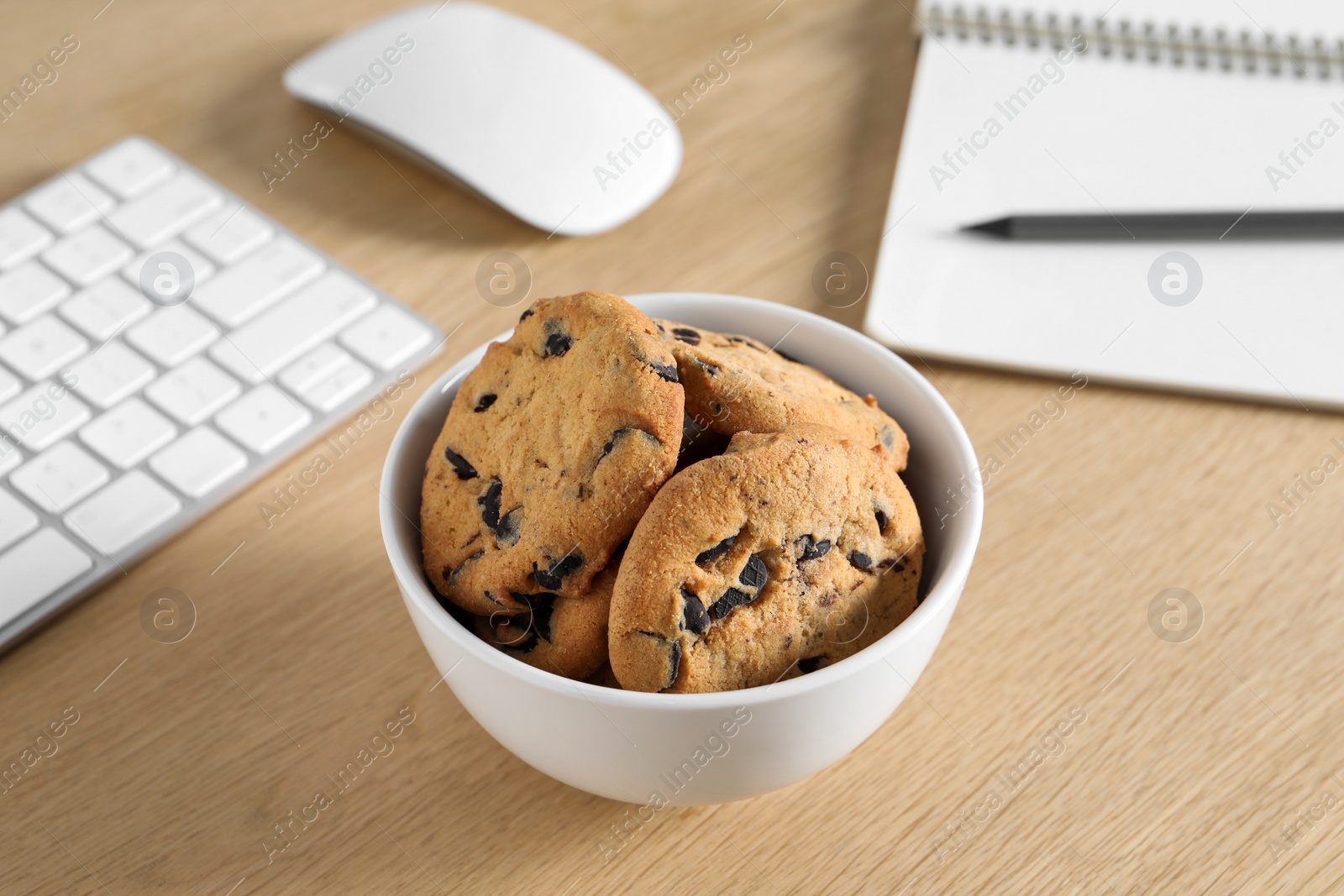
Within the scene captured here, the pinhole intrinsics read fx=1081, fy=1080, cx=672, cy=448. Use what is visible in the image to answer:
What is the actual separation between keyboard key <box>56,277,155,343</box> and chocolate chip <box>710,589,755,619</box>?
0.59 meters

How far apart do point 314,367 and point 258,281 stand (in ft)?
0.37

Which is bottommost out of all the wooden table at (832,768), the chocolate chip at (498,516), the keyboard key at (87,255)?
the wooden table at (832,768)

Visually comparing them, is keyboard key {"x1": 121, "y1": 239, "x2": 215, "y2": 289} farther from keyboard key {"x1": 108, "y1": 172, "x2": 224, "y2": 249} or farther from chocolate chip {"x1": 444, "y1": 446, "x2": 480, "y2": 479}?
chocolate chip {"x1": 444, "y1": 446, "x2": 480, "y2": 479}

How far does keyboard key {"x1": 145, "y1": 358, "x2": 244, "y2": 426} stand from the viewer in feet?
2.64

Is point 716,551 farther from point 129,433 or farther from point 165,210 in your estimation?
point 165,210

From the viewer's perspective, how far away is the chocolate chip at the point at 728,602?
511 millimetres

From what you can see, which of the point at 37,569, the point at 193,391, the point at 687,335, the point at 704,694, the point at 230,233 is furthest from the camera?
the point at 230,233

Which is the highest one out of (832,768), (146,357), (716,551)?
(716,551)

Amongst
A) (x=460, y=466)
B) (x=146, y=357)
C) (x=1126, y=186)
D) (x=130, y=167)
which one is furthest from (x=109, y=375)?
(x=1126, y=186)

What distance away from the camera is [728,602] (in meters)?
0.51

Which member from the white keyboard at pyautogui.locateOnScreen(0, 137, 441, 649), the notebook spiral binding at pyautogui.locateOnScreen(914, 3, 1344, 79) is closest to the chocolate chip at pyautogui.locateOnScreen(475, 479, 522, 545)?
the white keyboard at pyautogui.locateOnScreen(0, 137, 441, 649)

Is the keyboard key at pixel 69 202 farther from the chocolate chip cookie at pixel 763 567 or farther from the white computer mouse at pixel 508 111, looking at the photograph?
the chocolate chip cookie at pixel 763 567

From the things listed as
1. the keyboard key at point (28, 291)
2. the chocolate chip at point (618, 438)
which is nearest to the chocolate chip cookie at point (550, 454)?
the chocolate chip at point (618, 438)

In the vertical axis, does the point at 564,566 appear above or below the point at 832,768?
above
